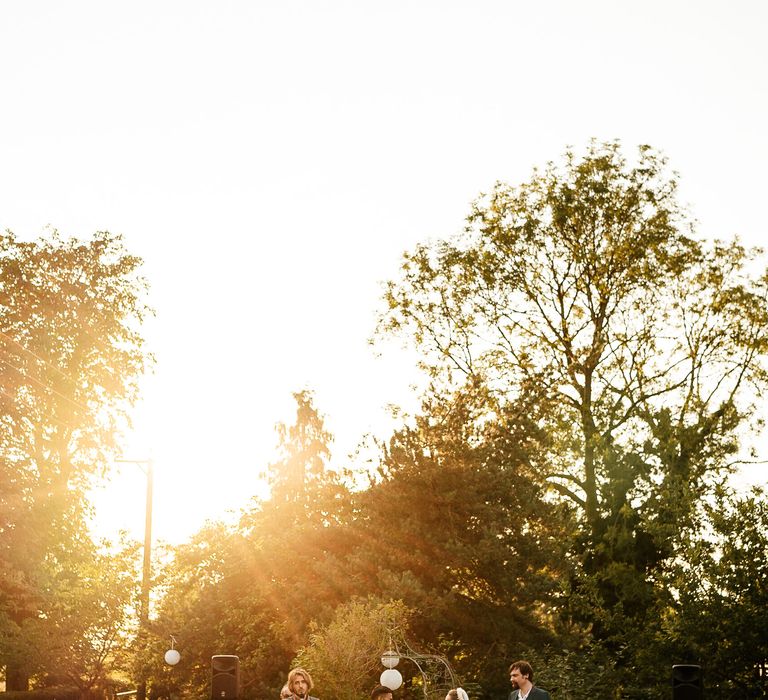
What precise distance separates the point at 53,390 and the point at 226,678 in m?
18.3

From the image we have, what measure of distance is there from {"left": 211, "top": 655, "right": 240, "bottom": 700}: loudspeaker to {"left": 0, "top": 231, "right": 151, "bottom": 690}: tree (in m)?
14.7

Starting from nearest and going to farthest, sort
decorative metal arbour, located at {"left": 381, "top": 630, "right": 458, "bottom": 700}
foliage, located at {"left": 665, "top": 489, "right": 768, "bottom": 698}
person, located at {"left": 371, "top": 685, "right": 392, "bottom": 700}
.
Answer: person, located at {"left": 371, "top": 685, "right": 392, "bottom": 700}, decorative metal arbour, located at {"left": 381, "top": 630, "right": 458, "bottom": 700}, foliage, located at {"left": 665, "top": 489, "right": 768, "bottom": 698}

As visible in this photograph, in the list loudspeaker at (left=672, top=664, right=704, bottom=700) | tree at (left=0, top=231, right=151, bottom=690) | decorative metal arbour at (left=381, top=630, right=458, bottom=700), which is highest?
tree at (left=0, top=231, right=151, bottom=690)

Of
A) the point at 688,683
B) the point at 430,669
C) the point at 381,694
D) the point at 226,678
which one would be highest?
the point at 381,694

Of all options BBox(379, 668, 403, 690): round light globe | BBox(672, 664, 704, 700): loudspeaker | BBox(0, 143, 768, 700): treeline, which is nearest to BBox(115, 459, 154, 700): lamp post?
BBox(0, 143, 768, 700): treeline

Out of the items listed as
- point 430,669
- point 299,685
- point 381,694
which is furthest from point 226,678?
point 430,669

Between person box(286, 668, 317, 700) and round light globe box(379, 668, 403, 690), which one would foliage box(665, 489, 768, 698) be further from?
person box(286, 668, 317, 700)

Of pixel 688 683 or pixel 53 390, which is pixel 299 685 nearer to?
pixel 688 683

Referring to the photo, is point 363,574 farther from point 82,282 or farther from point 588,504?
point 82,282

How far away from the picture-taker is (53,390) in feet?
105

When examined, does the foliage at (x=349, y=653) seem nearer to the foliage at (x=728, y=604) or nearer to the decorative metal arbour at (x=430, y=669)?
the decorative metal arbour at (x=430, y=669)

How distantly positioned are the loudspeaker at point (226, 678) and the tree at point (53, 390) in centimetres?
1467

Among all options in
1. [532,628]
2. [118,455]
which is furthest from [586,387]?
[118,455]

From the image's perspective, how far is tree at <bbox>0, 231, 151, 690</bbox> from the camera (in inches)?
1154
